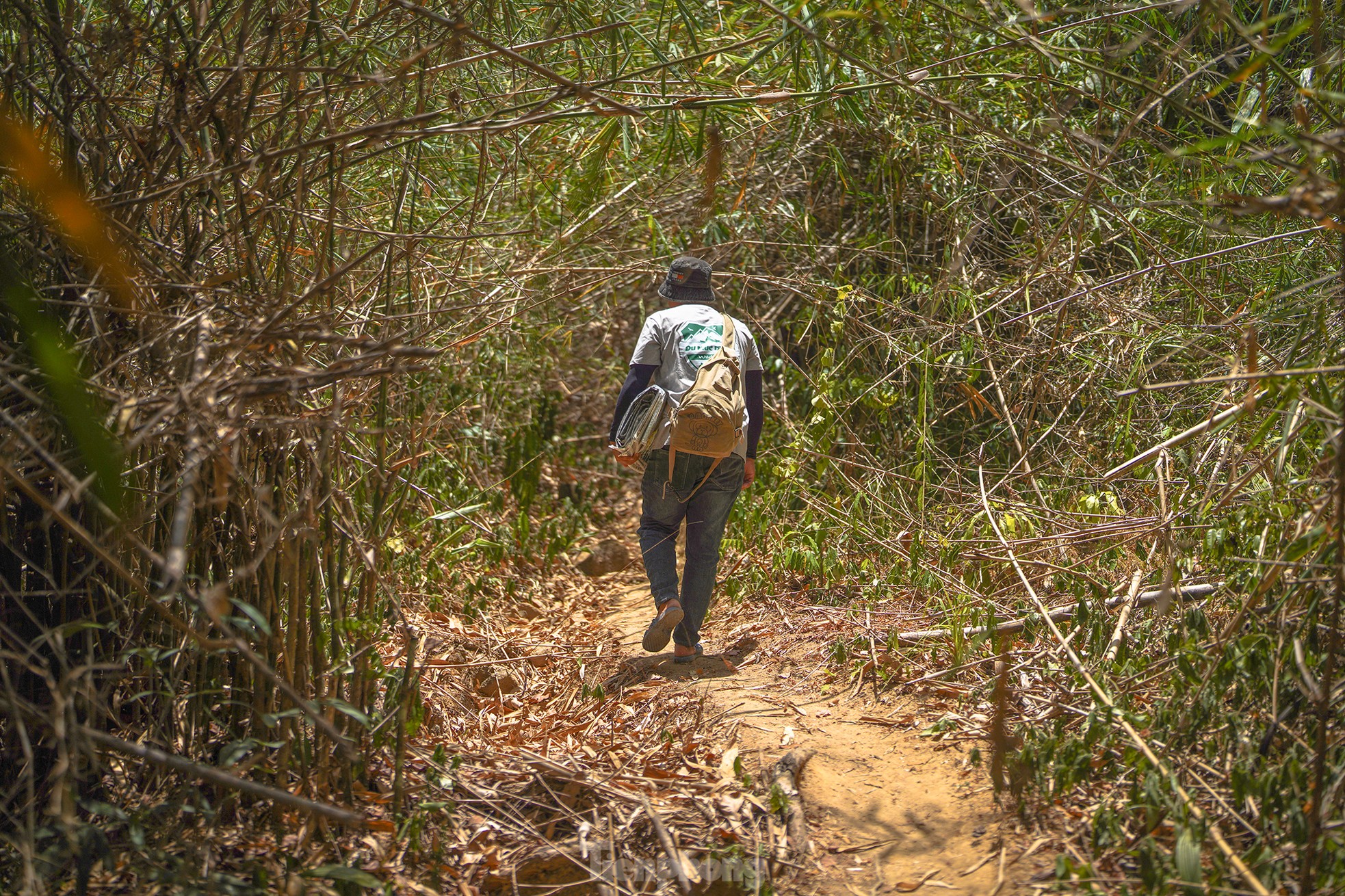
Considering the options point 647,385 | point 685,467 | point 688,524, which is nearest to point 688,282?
point 647,385

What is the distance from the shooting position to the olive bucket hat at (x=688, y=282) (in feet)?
12.6

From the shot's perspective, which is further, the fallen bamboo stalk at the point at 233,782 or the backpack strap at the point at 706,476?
the backpack strap at the point at 706,476

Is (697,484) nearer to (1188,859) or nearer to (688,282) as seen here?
(688,282)

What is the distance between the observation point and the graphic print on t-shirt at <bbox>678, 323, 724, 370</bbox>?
3660 millimetres

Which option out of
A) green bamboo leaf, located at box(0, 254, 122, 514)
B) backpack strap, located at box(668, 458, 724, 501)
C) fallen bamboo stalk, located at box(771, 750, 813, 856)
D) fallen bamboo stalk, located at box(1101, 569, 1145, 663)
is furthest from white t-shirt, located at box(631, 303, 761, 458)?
green bamboo leaf, located at box(0, 254, 122, 514)

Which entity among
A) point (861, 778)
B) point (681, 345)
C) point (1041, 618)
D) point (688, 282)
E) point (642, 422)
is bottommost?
point (861, 778)

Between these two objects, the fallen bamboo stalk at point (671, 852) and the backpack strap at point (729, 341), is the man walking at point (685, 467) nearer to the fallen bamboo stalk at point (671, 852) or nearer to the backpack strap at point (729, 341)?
the backpack strap at point (729, 341)

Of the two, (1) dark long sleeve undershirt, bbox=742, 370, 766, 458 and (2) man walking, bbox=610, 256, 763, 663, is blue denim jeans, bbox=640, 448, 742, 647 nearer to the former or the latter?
(2) man walking, bbox=610, 256, 763, 663

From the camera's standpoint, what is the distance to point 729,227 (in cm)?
574

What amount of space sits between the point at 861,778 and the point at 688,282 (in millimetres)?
1949

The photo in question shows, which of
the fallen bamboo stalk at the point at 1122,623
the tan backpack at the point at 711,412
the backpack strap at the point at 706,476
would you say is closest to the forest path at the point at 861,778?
the fallen bamboo stalk at the point at 1122,623

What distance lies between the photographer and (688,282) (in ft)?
12.7

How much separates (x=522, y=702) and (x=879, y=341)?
2813mm

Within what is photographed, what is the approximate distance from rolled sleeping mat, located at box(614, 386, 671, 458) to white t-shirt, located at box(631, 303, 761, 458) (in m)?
0.03
